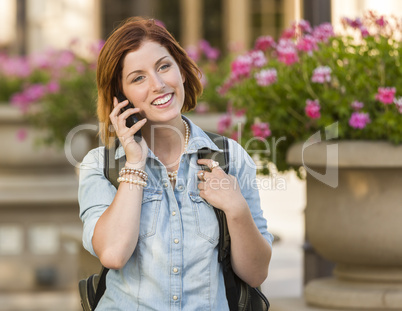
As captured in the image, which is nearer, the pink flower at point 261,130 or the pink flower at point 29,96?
the pink flower at point 261,130

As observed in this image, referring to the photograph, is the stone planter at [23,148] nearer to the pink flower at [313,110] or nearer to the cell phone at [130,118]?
the pink flower at [313,110]

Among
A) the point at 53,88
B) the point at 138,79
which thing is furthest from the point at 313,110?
the point at 53,88

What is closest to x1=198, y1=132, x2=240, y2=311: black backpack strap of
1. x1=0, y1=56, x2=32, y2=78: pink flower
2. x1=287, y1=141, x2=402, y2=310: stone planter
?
x1=287, y1=141, x2=402, y2=310: stone planter

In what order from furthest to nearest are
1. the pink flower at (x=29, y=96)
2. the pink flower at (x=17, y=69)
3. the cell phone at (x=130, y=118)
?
the pink flower at (x=17, y=69)
the pink flower at (x=29, y=96)
the cell phone at (x=130, y=118)

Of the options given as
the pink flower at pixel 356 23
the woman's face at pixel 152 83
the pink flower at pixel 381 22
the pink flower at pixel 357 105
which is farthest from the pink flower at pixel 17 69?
the woman's face at pixel 152 83

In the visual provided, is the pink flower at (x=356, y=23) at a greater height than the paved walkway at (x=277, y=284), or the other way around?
the pink flower at (x=356, y=23)

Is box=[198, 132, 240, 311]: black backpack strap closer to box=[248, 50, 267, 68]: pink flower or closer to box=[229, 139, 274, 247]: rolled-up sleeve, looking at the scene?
box=[229, 139, 274, 247]: rolled-up sleeve

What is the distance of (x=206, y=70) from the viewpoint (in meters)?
5.46

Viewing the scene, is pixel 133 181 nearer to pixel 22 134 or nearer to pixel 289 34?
pixel 289 34

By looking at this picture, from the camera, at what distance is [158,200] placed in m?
1.87

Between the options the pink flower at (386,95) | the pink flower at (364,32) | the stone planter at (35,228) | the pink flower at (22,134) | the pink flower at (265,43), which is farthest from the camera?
the pink flower at (22,134)

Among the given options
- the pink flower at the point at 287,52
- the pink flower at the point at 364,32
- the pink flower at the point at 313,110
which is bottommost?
the pink flower at the point at 313,110

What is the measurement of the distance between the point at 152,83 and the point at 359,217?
136 centimetres

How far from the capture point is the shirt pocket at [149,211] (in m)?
1.85
